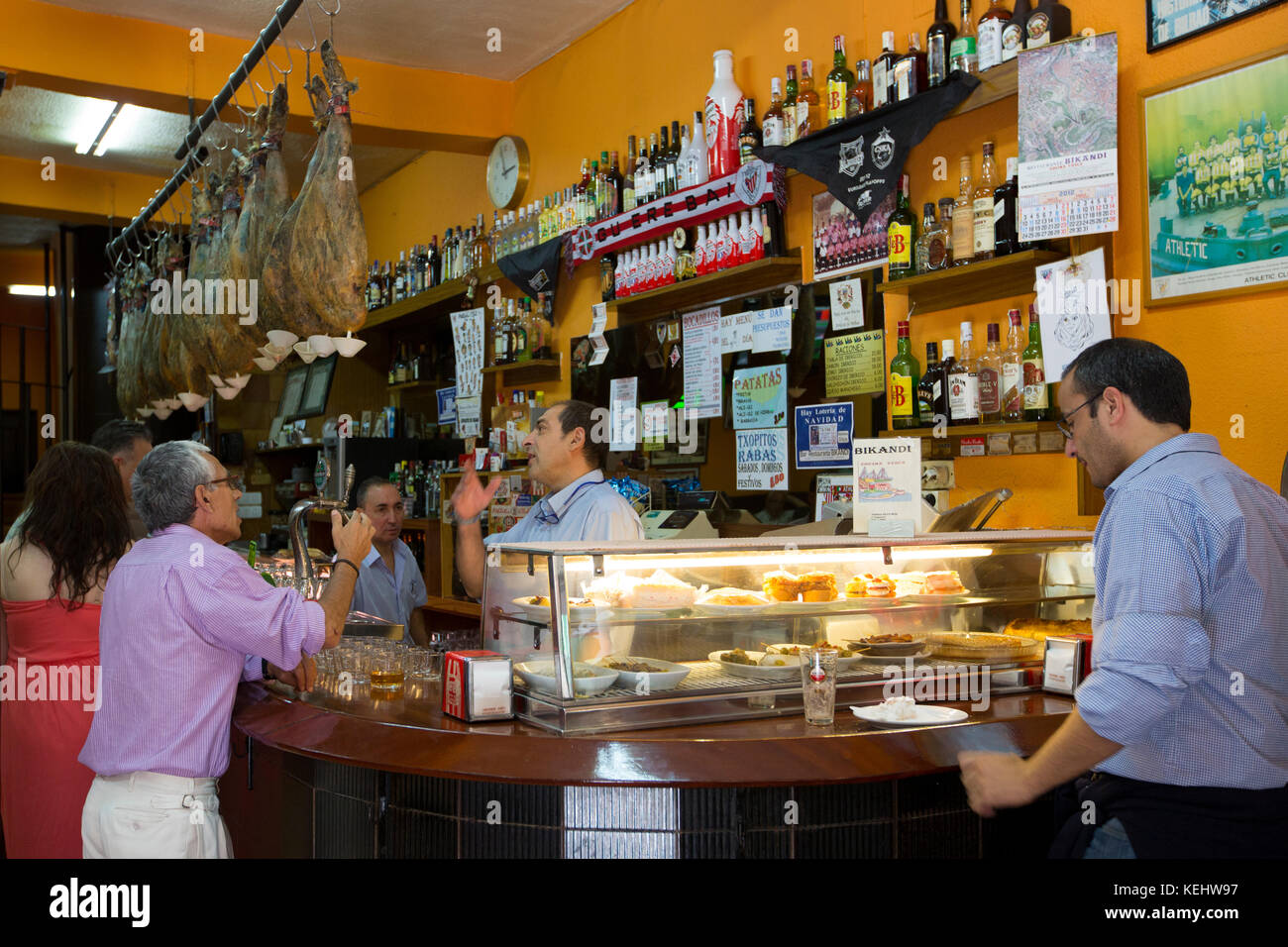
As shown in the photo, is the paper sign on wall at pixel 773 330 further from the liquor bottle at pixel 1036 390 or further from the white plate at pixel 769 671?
the white plate at pixel 769 671

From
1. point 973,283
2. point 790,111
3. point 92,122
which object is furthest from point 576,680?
point 92,122

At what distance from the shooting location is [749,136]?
15.4ft

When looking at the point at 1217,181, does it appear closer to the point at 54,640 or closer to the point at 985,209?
the point at 985,209

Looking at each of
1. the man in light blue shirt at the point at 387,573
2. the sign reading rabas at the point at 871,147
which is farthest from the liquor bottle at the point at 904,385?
the man in light blue shirt at the point at 387,573

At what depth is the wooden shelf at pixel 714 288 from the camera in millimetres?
4641

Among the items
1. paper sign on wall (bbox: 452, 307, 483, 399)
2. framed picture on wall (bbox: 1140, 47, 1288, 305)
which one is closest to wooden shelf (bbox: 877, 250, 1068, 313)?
framed picture on wall (bbox: 1140, 47, 1288, 305)

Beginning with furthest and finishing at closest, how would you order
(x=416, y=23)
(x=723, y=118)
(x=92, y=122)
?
(x=92, y=122) < (x=416, y=23) < (x=723, y=118)

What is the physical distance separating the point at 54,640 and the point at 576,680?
6.54 ft

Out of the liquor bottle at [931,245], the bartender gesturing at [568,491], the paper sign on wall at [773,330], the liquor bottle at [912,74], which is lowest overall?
the bartender gesturing at [568,491]

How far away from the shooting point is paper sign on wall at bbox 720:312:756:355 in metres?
4.84

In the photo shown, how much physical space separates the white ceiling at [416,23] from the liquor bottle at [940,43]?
2.40 metres

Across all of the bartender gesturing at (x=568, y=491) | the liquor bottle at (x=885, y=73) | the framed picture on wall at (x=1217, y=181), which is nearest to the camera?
the framed picture on wall at (x=1217, y=181)

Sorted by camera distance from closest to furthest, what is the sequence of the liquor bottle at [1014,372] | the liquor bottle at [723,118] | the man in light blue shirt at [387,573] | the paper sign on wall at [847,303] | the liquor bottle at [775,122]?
1. the liquor bottle at [1014,372]
2. the paper sign on wall at [847,303]
3. the liquor bottle at [775,122]
4. the liquor bottle at [723,118]
5. the man in light blue shirt at [387,573]
